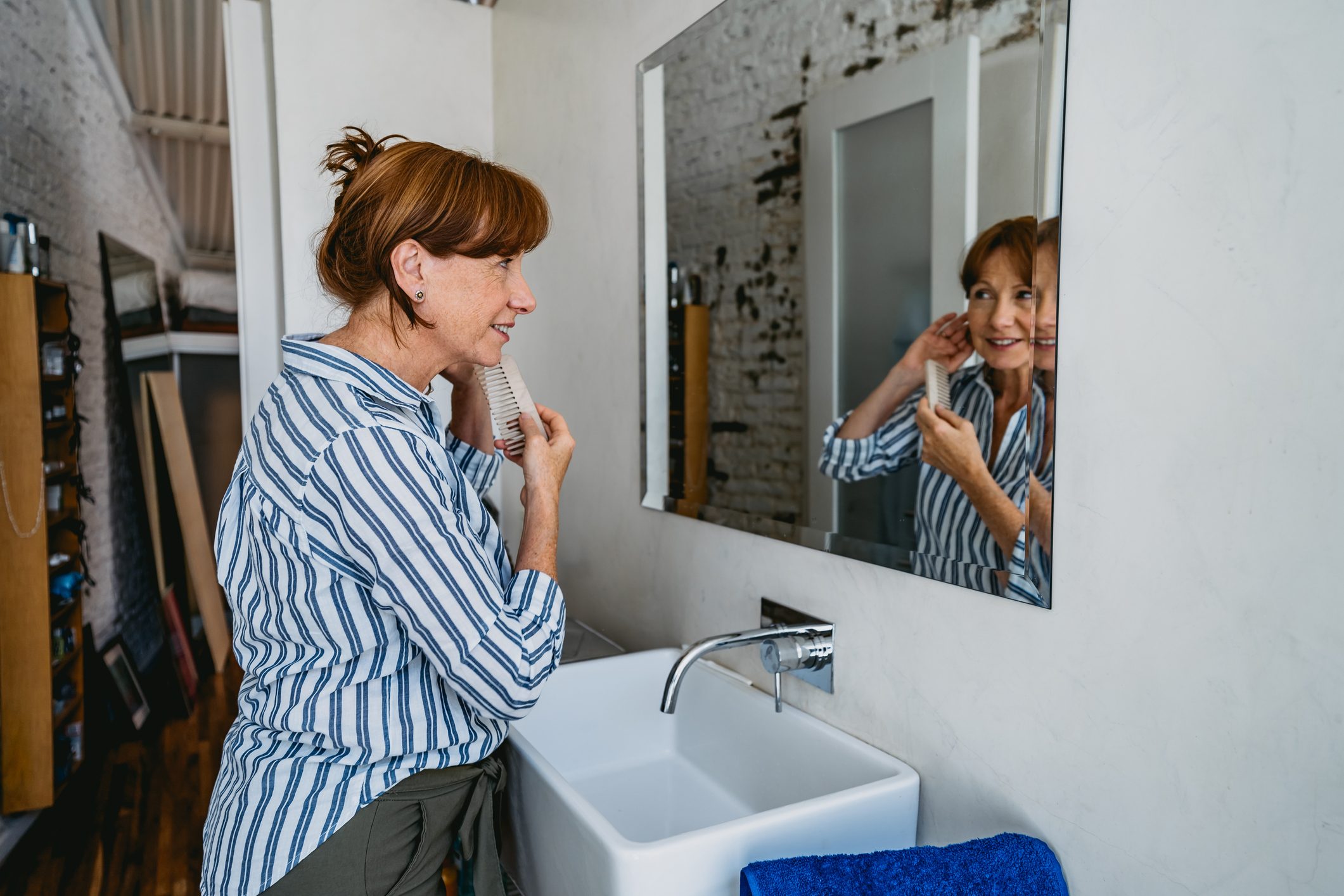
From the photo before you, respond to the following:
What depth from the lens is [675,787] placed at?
5.22ft

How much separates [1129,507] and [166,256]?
3.34 m

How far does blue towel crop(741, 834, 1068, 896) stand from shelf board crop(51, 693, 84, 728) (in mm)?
2658

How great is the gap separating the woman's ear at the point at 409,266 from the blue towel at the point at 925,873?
779mm

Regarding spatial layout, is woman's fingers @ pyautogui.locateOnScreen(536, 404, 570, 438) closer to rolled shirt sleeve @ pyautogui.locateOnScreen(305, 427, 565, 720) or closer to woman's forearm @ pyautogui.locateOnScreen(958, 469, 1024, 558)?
rolled shirt sleeve @ pyautogui.locateOnScreen(305, 427, 565, 720)

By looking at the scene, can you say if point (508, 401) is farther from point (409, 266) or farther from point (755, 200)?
point (755, 200)

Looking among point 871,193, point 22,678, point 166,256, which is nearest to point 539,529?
point 871,193

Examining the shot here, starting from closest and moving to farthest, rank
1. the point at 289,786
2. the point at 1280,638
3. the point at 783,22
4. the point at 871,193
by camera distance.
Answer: the point at 1280,638, the point at 289,786, the point at 871,193, the point at 783,22

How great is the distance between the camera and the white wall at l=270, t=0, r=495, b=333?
241cm

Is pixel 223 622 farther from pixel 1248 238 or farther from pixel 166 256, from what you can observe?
pixel 1248 238

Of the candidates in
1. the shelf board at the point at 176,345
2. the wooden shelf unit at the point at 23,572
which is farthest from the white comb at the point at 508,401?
the shelf board at the point at 176,345

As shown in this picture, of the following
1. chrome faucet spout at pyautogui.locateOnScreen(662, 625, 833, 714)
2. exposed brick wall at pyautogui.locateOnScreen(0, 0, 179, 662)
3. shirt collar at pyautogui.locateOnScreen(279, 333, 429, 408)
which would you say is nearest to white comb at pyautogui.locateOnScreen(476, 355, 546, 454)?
shirt collar at pyautogui.locateOnScreen(279, 333, 429, 408)

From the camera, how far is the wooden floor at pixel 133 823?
238 centimetres

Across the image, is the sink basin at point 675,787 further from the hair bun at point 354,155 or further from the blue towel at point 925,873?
the hair bun at point 354,155

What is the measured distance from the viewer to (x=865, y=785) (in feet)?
3.72
